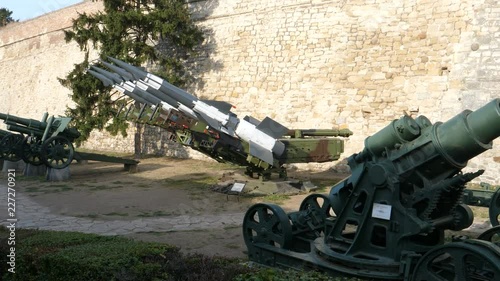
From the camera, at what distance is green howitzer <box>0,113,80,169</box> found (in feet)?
42.3

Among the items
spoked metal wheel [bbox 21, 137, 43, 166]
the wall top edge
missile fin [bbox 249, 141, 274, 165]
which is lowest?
spoked metal wheel [bbox 21, 137, 43, 166]

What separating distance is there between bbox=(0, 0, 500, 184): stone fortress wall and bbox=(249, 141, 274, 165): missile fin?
181 inches

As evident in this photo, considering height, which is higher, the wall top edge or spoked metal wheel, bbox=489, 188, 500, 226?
the wall top edge

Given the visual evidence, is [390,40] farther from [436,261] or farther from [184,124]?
[436,261]

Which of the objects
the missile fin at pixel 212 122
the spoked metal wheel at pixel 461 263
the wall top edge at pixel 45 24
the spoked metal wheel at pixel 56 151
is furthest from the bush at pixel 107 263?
the wall top edge at pixel 45 24

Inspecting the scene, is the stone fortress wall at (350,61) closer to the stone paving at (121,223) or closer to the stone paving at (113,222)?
the stone paving at (121,223)

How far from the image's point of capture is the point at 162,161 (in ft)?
59.6

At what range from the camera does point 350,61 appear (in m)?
14.8

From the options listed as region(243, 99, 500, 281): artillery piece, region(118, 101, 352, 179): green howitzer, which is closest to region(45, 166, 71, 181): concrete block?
region(118, 101, 352, 179): green howitzer

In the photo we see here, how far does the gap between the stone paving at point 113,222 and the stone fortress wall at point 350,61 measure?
22.7 ft

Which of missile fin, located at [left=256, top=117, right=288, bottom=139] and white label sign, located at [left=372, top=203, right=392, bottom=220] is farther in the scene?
missile fin, located at [left=256, top=117, right=288, bottom=139]

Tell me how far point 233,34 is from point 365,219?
13.8m

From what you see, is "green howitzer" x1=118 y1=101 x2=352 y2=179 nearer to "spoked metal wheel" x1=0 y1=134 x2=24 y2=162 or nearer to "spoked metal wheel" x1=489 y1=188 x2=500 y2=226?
"spoked metal wheel" x1=0 y1=134 x2=24 y2=162

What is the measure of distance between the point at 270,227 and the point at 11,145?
32.6 feet
